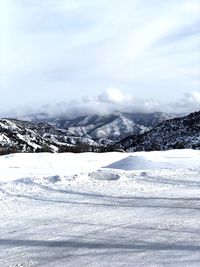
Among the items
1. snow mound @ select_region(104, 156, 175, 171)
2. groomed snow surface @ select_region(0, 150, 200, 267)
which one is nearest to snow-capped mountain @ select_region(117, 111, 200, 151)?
snow mound @ select_region(104, 156, 175, 171)

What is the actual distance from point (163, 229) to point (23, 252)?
284 centimetres

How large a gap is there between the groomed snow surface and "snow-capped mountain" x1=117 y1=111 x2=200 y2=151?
132m

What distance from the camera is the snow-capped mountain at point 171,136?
158 m

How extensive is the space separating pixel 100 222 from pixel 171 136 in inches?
6649

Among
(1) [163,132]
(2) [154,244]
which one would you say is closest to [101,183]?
(2) [154,244]

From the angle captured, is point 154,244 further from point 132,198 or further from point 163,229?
point 132,198

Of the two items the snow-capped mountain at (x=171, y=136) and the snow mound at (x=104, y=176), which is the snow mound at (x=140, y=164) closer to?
the snow mound at (x=104, y=176)

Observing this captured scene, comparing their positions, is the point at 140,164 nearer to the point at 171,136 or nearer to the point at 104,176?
the point at 104,176

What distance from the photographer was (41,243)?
8102 millimetres

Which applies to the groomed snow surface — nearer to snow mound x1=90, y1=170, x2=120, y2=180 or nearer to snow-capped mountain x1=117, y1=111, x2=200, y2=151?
snow mound x1=90, y1=170, x2=120, y2=180

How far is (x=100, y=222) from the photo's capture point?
32.0ft

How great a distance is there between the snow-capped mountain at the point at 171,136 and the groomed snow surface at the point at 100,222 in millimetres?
132306

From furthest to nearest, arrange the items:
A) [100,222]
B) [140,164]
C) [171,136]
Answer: [171,136]
[140,164]
[100,222]

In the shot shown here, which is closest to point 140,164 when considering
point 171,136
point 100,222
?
point 100,222
